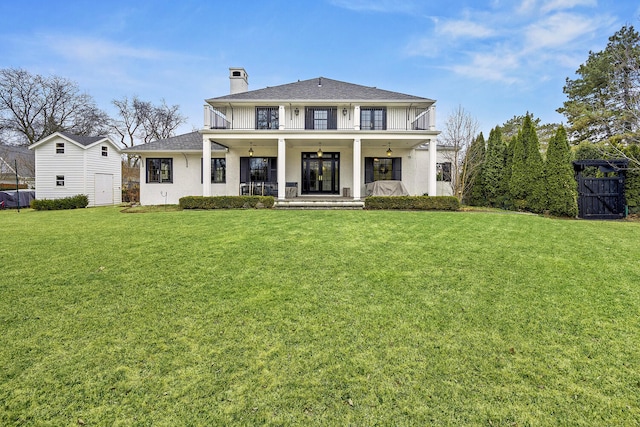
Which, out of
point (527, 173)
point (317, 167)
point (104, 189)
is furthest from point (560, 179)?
point (104, 189)

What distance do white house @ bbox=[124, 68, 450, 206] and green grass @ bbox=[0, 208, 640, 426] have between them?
9.90 meters

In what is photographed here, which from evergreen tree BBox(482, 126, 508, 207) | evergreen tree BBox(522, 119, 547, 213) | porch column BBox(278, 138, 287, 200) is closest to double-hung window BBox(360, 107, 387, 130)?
porch column BBox(278, 138, 287, 200)

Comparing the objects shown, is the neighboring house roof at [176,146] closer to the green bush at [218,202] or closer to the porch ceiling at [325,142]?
the porch ceiling at [325,142]

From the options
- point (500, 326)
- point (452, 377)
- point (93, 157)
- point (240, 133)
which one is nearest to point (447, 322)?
point (500, 326)

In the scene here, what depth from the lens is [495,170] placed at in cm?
1488

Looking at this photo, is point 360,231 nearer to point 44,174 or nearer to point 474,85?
point 474,85

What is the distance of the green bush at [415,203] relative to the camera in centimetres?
1211

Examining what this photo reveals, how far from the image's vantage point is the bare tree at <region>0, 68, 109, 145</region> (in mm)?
26609

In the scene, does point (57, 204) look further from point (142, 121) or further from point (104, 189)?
point (142, 121)

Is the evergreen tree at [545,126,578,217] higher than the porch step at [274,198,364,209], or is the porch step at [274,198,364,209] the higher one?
the evergreen tree at [545,126,578,217]

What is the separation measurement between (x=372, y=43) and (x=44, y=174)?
21.2 metres

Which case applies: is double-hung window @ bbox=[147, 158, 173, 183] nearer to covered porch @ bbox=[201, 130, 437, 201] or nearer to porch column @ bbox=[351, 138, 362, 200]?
covered porch @ bbox=[201, 130, 437, 201]

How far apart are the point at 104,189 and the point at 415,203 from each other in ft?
64.8

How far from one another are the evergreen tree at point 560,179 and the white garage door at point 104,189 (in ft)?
79.6
